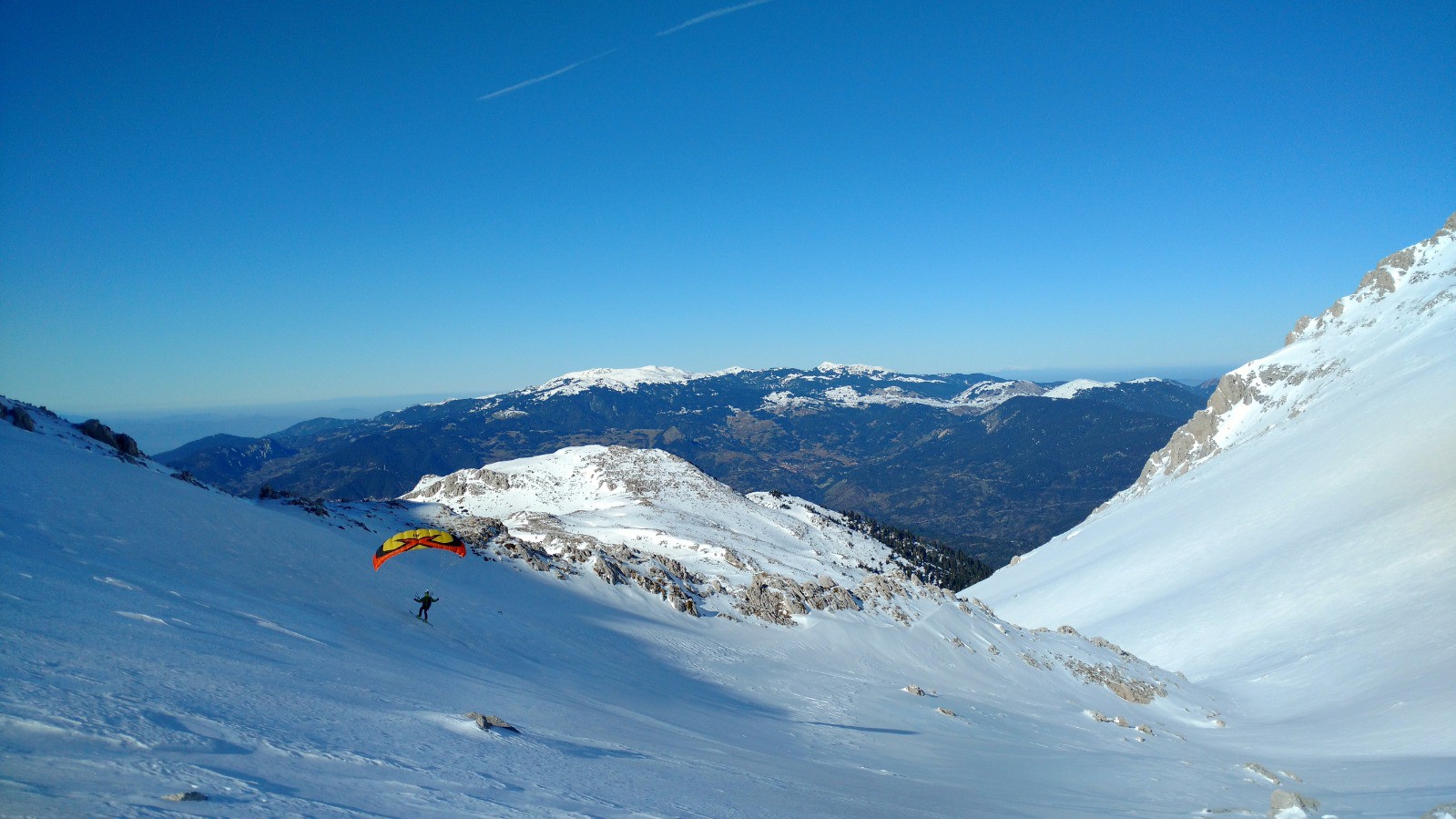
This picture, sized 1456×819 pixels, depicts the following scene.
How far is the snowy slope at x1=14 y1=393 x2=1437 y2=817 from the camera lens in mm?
9438

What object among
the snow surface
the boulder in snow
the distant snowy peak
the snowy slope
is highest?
the distant snowy peak

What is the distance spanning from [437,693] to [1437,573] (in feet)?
199

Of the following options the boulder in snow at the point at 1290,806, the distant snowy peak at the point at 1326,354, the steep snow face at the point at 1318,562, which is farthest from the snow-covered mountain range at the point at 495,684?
the distant snowy peak at the point at 1326,354

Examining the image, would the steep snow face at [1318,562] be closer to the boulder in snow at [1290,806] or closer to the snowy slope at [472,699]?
the snowy slope at [472,699]

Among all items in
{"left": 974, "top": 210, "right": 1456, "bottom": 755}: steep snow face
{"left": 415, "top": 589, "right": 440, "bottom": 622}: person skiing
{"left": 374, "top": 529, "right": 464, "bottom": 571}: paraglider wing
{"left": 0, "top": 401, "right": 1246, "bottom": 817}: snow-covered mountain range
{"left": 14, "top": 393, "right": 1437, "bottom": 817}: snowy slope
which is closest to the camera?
{"left": 14, "top": 393, "right": 1437, "bottom": 817}: snowy slope

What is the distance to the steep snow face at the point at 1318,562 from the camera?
122 ft

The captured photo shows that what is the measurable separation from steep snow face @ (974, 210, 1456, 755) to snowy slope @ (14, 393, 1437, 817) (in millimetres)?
6587

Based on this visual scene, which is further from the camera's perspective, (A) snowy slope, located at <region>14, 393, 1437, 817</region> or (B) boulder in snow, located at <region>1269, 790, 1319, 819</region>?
(B) boulder in snow, located at <region>1269, 790, 1319, 819</region>

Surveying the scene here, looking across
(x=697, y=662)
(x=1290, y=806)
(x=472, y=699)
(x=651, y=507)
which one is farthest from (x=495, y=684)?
(x=651, y=507)

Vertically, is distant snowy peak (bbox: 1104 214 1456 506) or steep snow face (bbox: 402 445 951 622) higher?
distant snowy peak (bbox: 1104 214 1456 506)

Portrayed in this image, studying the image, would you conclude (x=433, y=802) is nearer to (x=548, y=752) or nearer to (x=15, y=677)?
(x=548, y=752)

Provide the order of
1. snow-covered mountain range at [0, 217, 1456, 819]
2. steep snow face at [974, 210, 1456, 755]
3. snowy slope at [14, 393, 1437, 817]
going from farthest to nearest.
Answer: steep snow face at [974, 210, 1456, 755] < snow-covered mountain range at [0, 217, 1456, 819] < snowy slope at [14, 393, 1437, 817]

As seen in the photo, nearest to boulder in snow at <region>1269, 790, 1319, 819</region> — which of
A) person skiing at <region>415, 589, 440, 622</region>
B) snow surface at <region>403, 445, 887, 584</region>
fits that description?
person skiing at <region>415, 589, 440, 622</region>

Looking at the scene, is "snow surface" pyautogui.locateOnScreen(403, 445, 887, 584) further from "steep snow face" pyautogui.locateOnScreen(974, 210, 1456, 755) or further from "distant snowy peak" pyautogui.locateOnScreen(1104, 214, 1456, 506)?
"distant snowy peak" pyautogui.locateOnScreen(1104, 214, 1456, 506)
